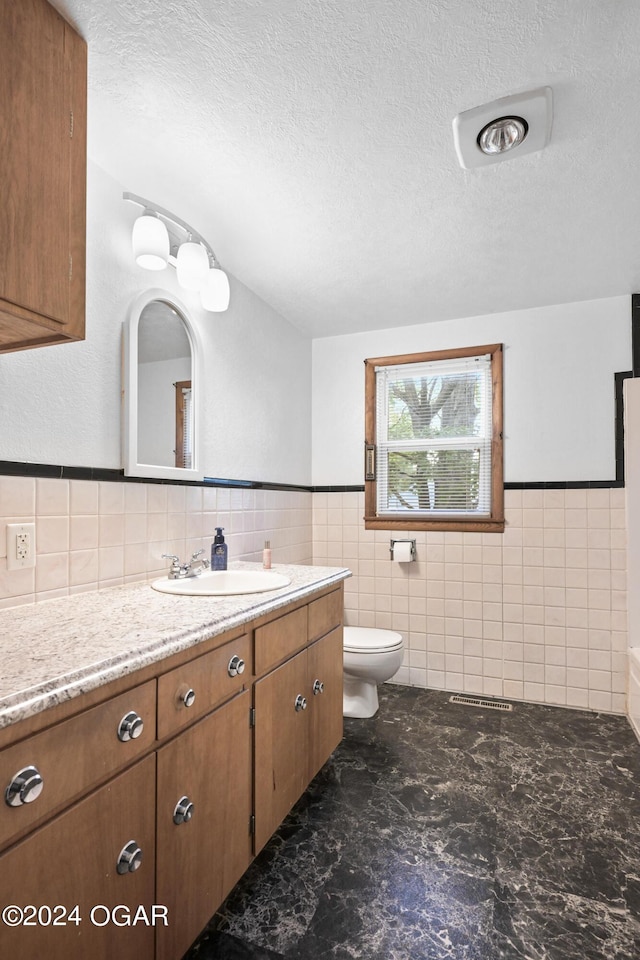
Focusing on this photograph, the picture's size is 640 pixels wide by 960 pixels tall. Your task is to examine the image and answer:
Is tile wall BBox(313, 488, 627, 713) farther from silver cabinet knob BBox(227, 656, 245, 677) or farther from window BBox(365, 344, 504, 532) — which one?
→ silver cabinet knob BBox(227, 656, 245, 677)

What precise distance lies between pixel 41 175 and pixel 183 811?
4.88 feet

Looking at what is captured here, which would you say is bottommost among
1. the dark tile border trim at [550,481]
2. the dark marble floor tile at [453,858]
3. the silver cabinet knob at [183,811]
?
the dark marble floor tile at [453,858]

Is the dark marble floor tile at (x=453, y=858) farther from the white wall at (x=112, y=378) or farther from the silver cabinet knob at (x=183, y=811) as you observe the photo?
the white wall at (x=112, y=378)

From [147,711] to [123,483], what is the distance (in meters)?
0.94

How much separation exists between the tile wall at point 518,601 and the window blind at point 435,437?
0.63ft

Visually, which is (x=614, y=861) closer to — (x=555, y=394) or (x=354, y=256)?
(x=555, y=394)

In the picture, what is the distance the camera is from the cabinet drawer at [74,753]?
0.79 metres

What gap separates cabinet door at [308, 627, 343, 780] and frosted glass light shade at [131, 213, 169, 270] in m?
1.54

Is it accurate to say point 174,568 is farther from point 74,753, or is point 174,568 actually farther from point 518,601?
point 518,601

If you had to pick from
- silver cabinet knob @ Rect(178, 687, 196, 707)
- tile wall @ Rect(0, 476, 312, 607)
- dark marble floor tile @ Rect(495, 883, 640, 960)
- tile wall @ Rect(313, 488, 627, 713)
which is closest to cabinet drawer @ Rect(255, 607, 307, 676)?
silver cabinet knob @ Rect(178, 687, 196, 707)

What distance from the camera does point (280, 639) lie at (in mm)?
1670

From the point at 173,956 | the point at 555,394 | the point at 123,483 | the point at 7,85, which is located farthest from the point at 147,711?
the point at 555,394

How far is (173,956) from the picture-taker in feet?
3.75

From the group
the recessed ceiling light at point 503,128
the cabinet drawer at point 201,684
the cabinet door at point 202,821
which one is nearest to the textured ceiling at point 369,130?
the recessed ceiling light at point 503,128
